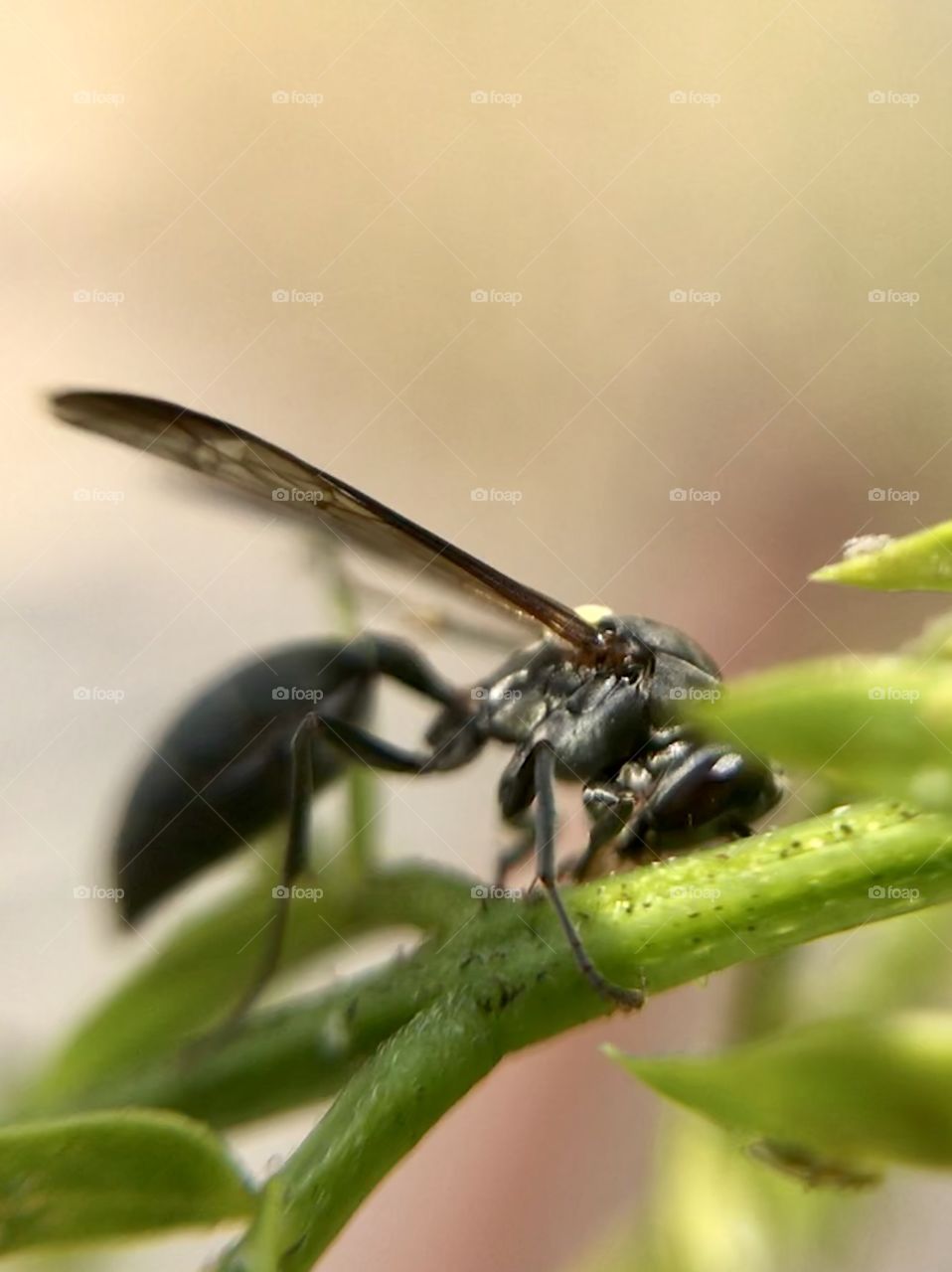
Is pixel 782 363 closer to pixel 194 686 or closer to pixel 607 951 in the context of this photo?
pixel 194 686

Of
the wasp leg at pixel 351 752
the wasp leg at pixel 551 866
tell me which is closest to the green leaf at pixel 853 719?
the wasp leg at pixel 551 866

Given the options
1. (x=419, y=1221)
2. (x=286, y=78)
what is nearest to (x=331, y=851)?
(x=419, y=1221)

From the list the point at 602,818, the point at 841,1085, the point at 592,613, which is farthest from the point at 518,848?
the point at 841,1085

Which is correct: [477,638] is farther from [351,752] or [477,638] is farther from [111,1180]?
[111,1180]

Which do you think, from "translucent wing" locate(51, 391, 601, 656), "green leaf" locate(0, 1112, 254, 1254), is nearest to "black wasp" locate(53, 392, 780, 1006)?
"translucent wing" locate(51, 391, 601, 656)

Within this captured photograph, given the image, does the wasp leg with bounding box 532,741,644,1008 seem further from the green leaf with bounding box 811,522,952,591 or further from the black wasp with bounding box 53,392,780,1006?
the green leaf with bounding box 811,522,952,591

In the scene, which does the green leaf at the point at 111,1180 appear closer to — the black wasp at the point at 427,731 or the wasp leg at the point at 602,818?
the black wasp at the point at 427,731
